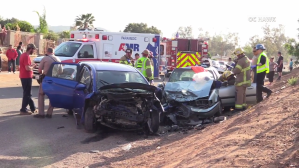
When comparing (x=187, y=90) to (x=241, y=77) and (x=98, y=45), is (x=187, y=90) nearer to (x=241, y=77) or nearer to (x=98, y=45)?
(x=241, y=77)

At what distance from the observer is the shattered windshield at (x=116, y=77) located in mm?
8781

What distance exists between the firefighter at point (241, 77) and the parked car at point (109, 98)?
114 inches

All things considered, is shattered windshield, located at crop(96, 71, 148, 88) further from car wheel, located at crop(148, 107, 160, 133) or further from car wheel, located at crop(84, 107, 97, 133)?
car wheel, located at crop(148, 107, 160, 133)

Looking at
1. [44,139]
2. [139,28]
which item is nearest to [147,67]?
[44,139]

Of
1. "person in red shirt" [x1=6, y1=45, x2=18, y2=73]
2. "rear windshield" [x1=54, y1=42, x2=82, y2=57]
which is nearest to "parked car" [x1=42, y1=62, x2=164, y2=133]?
"rear windshield" [x1=54, y1=42, x2=82, y2=57]

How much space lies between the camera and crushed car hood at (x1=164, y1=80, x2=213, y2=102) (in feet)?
31.8

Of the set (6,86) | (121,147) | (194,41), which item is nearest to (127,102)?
(121,147)

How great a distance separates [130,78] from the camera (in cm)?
929

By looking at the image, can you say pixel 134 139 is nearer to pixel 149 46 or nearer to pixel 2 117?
pixel 2 117

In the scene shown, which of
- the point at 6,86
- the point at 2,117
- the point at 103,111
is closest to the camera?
the point at 103,111

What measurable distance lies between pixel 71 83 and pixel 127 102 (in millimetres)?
1978

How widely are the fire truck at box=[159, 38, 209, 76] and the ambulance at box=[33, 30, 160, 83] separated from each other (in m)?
4.78

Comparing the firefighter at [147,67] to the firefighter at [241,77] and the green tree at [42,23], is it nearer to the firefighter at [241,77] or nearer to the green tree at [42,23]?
the firefighter at [241,77]

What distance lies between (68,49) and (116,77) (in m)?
8.41
